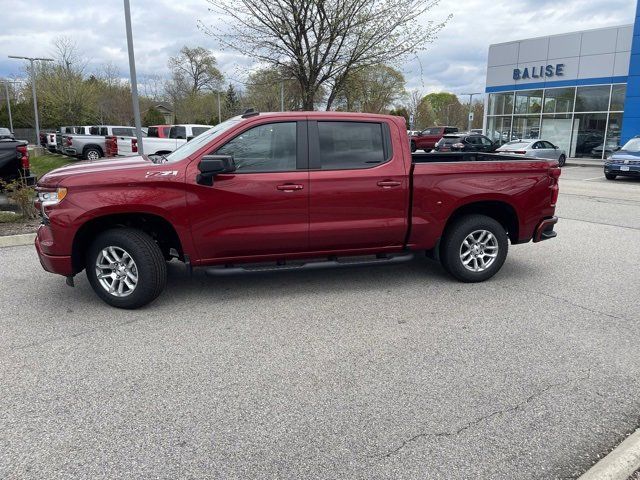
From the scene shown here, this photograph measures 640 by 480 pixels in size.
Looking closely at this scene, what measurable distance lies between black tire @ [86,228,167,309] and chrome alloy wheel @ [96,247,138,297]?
0.02 metres

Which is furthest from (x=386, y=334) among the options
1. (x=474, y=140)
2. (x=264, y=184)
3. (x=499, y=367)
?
(x=474, y=140)

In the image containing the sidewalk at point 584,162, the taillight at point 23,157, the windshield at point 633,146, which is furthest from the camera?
the sidewalk at point 584,162

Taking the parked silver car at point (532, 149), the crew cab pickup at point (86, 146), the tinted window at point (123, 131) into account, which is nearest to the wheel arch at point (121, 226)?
the parked silver car at point (532, 149)

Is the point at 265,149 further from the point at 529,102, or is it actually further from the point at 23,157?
the point at 529,102

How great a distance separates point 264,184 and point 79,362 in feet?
7.29

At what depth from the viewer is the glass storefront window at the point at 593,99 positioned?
88.3ft

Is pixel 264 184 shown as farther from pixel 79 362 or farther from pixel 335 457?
pixel 335 457

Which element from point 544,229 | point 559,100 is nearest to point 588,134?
point 559,100

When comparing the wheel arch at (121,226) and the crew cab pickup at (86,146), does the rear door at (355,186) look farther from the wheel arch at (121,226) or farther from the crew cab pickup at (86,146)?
the crew cab pickup at (86,146)

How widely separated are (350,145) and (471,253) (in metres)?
1.86

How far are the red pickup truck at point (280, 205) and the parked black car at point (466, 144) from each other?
18657 millimetres

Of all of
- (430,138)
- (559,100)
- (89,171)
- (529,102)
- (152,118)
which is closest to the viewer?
(89,171)

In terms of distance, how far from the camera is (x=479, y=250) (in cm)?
574

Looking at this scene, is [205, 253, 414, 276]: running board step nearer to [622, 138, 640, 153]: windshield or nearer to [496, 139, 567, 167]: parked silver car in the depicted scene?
[622, 138, 640, 153]: windshield
